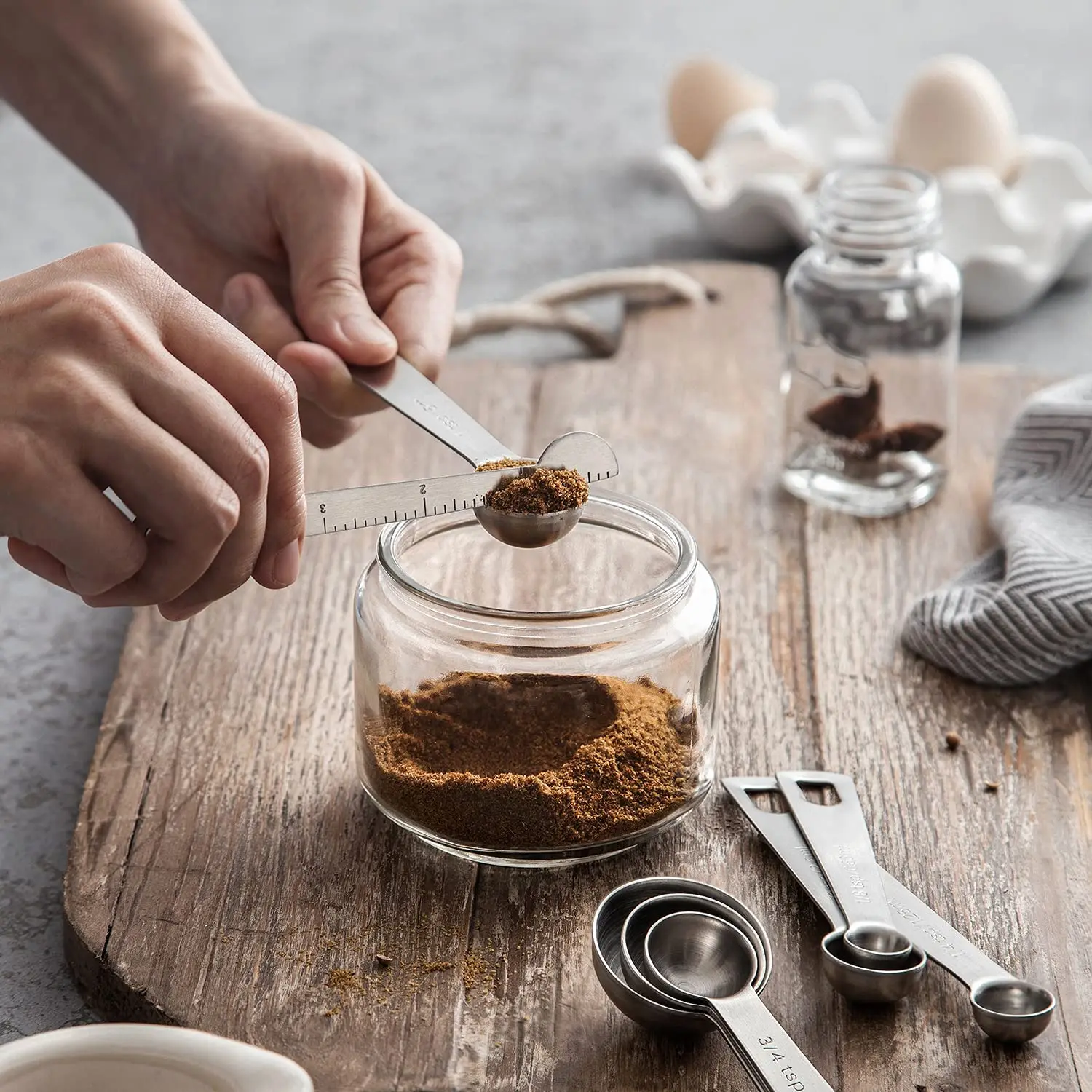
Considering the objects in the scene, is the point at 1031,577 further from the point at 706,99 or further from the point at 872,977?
the point at 706,99

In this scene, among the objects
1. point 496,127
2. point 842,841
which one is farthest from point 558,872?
point 496,127

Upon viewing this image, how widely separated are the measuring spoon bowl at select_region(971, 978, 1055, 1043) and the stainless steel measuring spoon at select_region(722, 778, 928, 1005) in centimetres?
4

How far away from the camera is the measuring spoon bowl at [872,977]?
0.79 meters

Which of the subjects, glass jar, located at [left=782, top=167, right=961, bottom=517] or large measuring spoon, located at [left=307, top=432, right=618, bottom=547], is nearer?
large measuring spoon, located at [left=307, top=432, right=618, bottom=547]

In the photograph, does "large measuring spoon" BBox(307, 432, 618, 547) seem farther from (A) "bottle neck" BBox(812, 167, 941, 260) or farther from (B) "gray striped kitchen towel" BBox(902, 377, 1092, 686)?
(A) "bottle neck" BBox(812, 167, 941, 260)

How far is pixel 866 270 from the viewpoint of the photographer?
143 cm

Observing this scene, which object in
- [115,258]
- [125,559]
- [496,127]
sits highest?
[115,258]

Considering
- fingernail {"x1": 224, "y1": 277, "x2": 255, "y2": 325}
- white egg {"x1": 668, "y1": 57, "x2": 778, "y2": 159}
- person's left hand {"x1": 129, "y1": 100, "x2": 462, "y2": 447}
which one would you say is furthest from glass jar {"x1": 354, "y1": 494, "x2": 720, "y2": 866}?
white egg {"x1": 668, "y1": 57, "x2": 778, "y2": 159}

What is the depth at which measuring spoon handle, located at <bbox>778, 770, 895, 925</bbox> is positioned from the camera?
0.85 metres

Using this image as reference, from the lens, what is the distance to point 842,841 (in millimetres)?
917

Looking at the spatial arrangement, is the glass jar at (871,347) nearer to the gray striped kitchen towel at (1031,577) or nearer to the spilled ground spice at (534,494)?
the gray striped kitchen towel at (1031,577)

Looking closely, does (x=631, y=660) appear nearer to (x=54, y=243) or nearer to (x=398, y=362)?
(x=398, y=362)

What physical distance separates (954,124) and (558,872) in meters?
1.36

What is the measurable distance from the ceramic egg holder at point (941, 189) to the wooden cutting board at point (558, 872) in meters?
0.50
